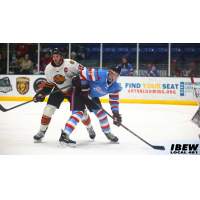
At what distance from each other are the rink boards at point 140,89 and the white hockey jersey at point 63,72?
411 cm

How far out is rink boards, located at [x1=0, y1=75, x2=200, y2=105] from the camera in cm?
661

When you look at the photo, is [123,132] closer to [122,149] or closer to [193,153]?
[122,149]

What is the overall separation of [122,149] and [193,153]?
2.15 feet

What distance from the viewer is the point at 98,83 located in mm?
2654

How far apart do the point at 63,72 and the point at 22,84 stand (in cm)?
470

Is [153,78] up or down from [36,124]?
up

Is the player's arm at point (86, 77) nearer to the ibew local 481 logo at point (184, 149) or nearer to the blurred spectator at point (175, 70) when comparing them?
the ibew local 481 logo at point (184, 149)

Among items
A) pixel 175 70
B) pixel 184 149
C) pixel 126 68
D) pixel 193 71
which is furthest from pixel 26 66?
pixel 184 149

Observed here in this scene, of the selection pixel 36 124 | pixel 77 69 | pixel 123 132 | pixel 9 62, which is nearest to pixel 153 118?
pixel 123 132

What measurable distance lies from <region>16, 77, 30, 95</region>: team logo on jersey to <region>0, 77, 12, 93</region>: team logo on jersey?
9.0 inches

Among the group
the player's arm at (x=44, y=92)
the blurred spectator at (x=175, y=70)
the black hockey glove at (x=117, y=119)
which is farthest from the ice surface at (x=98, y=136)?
the blurred spectator at (x=175, y=70)

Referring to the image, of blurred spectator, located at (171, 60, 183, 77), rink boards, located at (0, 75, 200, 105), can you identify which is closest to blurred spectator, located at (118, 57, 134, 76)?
rink boards, located at (0, 75, 200, 105)

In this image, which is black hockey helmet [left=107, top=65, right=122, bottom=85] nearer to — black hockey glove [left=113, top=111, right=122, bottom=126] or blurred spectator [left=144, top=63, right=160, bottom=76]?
black hockey glove [left=113, top=111, right=122, bottom=126]

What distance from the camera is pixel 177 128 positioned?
147 inches
